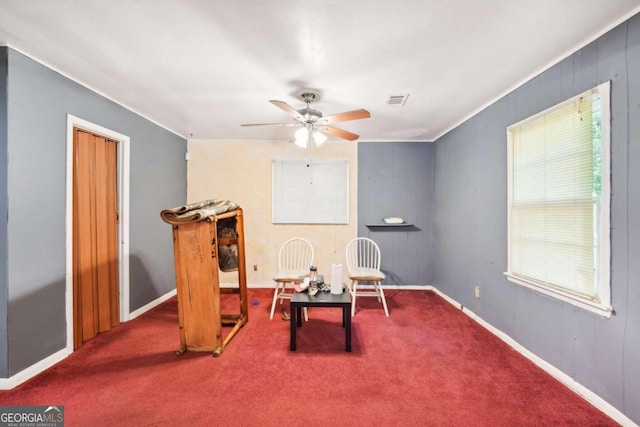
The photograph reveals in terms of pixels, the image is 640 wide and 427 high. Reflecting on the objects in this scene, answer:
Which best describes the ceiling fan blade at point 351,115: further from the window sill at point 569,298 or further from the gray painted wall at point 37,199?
the gray painted wall at point 37,199

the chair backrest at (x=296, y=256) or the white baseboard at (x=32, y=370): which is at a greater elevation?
the chair backrest at (x=296, y=256)

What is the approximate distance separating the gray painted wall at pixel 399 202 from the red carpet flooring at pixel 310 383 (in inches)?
55.8

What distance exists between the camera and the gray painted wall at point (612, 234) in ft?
4.69

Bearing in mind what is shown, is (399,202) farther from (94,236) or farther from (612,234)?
(94,236)

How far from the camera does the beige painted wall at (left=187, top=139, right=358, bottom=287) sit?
3973 mm

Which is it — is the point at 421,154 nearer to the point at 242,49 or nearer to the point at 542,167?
the point at 542,167

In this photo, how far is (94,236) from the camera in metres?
2.43

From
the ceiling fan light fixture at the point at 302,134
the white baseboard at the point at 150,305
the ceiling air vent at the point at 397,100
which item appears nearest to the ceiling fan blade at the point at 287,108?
the ceiling fan light fixture at the point at 302,134

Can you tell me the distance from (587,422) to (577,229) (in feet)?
3.81

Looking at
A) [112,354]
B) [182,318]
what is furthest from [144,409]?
[112,354]

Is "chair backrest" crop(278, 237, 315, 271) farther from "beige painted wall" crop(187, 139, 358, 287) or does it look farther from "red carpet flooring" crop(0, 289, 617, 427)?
"red carpet flooring" crop(0, 289, 617, 427)

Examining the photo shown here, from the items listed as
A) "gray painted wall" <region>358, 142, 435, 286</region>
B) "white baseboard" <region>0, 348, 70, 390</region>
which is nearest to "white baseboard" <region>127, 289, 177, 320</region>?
"white baseboard" <region>0, 348, 70, 390</region>

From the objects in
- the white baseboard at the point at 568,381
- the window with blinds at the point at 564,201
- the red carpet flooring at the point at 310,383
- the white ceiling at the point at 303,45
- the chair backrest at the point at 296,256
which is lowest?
the red carpet flooring at the point at 310,383

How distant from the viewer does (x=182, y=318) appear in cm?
215
